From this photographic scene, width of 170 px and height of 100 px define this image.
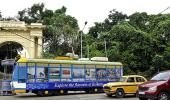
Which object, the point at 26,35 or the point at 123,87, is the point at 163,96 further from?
the point at 26,35

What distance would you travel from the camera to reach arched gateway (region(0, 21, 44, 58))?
52312mm

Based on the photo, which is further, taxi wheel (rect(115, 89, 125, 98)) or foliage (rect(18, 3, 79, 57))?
foliage (rect(18, 3, 79, 57))

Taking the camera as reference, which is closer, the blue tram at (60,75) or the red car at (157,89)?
the red car at (157,89)

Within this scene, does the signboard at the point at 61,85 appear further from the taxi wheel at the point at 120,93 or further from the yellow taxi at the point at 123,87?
the taxi wheel at the point at 120,93

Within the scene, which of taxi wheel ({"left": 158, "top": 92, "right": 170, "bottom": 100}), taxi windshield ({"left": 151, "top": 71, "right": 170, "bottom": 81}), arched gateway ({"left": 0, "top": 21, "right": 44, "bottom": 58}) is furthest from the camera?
arched gateway ({"left": 0, "top": 21, "right": 44, "bottom": 58})

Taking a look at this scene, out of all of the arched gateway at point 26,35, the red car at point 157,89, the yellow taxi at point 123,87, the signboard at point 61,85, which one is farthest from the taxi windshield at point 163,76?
the arched gateway at point 26,35

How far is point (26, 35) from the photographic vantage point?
53406mm

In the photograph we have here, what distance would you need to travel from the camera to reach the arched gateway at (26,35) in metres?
52.3

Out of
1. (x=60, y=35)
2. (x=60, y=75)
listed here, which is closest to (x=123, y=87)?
(x=60, y=75)

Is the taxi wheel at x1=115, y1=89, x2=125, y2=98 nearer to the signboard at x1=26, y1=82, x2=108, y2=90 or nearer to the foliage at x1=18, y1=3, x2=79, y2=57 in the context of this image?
the signboard at x1=26, y1=82, x2=108, y2=90

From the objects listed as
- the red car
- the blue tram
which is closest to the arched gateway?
the blue tram

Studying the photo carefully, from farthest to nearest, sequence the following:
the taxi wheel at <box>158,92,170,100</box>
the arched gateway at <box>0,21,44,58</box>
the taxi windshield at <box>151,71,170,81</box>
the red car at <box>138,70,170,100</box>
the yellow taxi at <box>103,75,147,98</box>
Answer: the arched gateway at <box>0,21,44,58</box>, the yellow taxi at <box>103,75,147,98</box>, the taxi windshield at <box>151,71,170,81</box>, the taxi wheel at <box>158,92,170,100</box>, the red car at <box>138,70,170,100</box>

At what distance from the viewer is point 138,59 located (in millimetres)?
51562

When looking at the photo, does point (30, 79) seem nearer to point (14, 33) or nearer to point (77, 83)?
point (77, 83)
